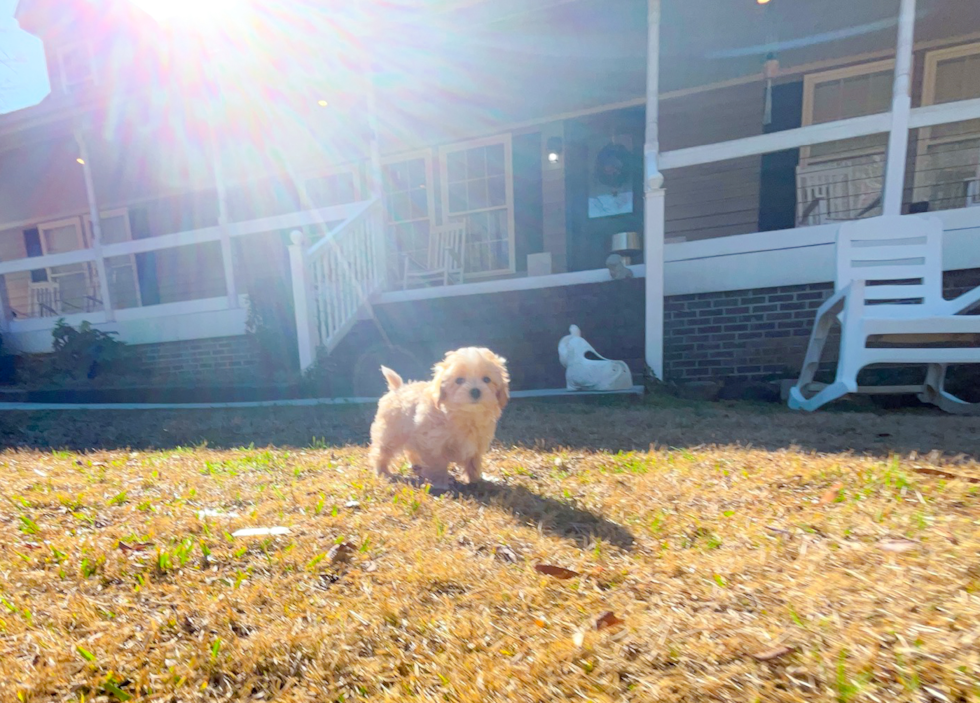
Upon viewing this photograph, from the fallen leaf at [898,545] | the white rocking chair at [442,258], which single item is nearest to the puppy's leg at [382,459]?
the fallen leaf at [898,545]

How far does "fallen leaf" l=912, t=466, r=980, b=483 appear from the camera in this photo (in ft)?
6.55

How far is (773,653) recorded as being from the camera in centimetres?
104

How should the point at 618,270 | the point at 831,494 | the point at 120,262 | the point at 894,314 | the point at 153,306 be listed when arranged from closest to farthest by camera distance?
the point at 831,494 < the point at 894,314 < the point at 618,270 < the point at 153,306 < the point at 120,262

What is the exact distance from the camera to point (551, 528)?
6.47ft

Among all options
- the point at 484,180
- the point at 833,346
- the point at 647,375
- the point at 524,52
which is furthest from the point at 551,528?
the point at 484,180

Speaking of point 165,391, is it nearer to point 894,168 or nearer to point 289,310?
point 289,310

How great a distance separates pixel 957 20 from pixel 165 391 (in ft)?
38.4

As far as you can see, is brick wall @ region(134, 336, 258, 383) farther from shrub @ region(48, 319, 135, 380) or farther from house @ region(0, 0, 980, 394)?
shrub @ region(48, 319, 135, 380)

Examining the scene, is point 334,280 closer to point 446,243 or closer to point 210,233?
point 446,243

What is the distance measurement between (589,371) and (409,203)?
6.30m

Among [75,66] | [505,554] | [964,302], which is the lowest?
[505,554]

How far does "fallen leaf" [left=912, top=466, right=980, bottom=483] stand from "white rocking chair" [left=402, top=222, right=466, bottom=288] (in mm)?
7069

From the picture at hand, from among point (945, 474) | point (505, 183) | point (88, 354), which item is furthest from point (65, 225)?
point (945, 474)

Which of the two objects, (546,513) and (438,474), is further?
(438,474)
